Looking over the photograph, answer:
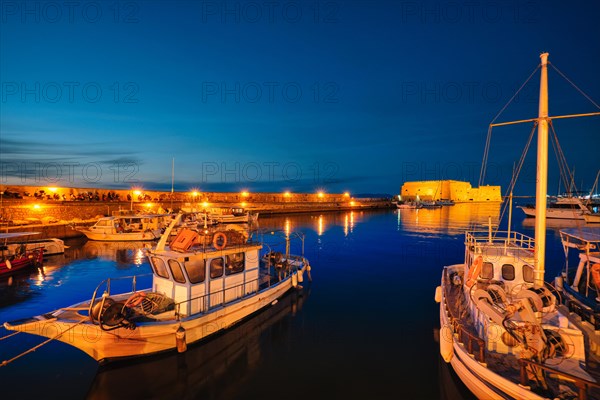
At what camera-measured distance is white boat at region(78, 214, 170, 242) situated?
36.0 m

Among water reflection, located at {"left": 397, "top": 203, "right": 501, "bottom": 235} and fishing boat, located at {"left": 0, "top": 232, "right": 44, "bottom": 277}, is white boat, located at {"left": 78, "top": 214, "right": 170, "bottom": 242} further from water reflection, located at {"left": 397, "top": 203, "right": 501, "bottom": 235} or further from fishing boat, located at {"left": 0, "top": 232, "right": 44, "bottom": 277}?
water reflection, located at {"left": 397, "top": 203, "right": 501, "bottom": 235}

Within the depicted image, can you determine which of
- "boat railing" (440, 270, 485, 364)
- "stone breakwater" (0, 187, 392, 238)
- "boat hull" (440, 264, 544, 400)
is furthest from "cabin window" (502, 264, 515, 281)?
"stone breakwater" (0, 187, 392, 238)

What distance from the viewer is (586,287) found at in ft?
41.3

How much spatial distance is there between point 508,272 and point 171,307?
1263 centimetres

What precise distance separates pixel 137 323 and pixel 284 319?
661 cm

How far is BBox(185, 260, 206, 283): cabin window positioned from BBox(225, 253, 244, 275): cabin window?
1.20 meters

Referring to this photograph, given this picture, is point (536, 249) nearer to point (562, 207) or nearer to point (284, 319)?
point (284, 319)

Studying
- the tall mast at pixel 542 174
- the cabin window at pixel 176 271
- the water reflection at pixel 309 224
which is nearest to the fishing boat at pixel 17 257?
the cabin window at pixel 176 271

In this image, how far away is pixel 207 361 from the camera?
1078 cm

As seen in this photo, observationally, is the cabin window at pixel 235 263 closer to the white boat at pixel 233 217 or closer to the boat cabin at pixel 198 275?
the boat cabin at pixel 198 275

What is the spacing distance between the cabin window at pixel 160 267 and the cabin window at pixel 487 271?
1202cm

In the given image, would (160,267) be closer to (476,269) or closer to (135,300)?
(135,300)

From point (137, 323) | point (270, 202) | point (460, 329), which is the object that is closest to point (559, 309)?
point (460, 329)

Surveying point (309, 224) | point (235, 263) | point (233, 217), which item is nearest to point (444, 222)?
point (309, 224)
